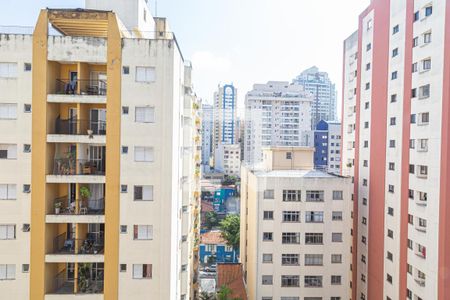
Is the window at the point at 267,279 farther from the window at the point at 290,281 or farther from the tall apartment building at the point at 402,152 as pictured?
the tall apartment building at the point at 402,152

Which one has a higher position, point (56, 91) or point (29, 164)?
point (56, 91)

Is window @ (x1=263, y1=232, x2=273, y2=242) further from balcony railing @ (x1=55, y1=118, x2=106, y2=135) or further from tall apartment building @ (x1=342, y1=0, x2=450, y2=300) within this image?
balcony railing @ (x1=55, y1=118, x2=106, y2=135)

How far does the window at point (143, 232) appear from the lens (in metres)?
15.4

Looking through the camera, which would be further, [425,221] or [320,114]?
[320,114]

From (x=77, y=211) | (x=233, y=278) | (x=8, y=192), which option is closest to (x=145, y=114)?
(x=77, y=211)

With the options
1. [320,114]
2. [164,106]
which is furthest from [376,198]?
[320,114]

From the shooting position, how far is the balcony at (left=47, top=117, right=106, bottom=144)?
14906 millimetres

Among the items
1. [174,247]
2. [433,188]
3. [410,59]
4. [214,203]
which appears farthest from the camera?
[214,203]

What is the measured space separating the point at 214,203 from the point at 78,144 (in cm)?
5446

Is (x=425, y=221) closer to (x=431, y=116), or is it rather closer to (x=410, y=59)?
(x=431, y=116)

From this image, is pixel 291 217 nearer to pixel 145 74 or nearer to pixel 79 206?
pixel 79 206

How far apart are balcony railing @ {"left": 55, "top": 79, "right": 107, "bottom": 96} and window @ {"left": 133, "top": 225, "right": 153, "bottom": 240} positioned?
20.7 feet

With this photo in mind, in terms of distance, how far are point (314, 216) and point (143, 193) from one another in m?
14.1

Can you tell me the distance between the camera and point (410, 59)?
2045 cm
